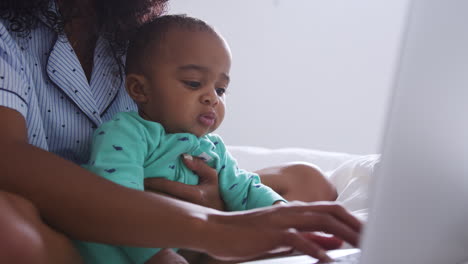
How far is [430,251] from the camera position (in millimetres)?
412

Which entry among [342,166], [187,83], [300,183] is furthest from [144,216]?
[342,166]

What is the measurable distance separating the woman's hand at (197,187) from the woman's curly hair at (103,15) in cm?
31

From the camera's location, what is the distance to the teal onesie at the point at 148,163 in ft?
2.24

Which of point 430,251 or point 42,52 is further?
point 42,52

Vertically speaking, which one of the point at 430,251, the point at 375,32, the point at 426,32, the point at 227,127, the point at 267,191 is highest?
the point at 375,32

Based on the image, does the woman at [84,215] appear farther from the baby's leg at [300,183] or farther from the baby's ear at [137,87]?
the baby's leg at [300,183]

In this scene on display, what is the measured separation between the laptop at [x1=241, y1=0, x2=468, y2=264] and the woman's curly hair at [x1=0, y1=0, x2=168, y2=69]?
2.17ft

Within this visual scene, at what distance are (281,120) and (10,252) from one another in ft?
7.99

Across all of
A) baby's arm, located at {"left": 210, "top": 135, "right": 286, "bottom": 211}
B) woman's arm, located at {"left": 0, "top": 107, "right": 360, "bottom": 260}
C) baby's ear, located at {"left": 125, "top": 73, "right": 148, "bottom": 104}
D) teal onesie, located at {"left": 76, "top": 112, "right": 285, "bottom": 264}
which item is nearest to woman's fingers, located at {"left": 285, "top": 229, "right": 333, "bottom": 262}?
woman's arm, located at {"left": 0, "top": 107, "right": 360, "bottom": 260}

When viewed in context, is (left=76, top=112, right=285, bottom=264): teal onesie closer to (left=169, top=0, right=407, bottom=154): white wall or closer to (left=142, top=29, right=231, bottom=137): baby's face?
(left=142, top=29, right=231, bottom=137): baby's face

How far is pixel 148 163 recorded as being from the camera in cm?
82

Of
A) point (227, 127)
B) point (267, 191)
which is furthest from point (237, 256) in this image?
point (227, 127)

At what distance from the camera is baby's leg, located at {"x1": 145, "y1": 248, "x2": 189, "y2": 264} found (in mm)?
619

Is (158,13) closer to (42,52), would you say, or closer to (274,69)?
(42,52)
